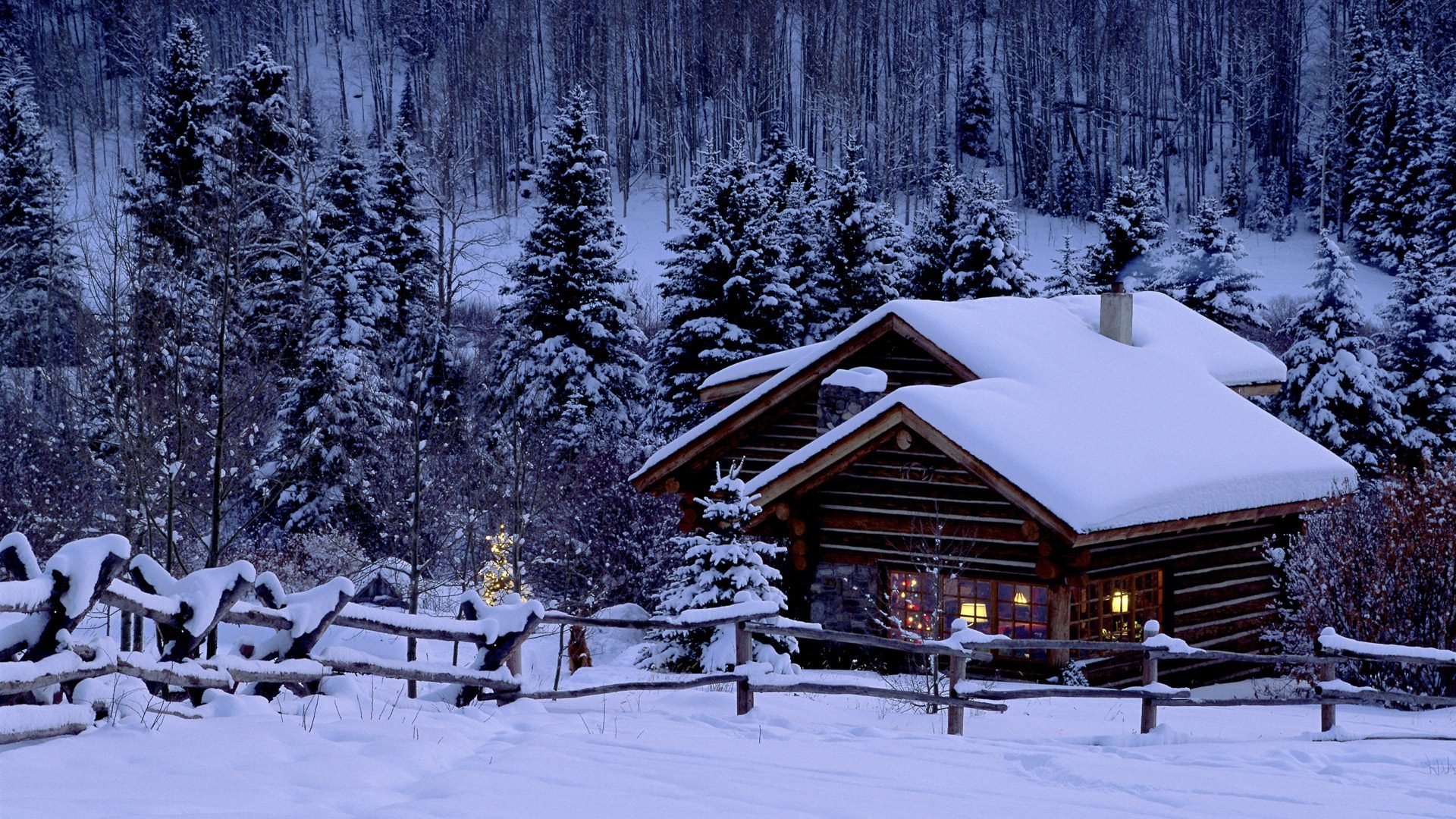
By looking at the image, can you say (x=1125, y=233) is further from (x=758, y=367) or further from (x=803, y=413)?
(x=803, y=413)

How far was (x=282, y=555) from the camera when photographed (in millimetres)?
26625

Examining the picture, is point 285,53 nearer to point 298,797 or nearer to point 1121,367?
point 1121,367

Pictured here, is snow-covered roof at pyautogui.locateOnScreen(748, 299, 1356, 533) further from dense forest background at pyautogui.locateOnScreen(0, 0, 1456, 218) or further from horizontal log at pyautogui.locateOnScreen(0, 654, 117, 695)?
dense forest background at pyautogui.locateOnScreen(0, 0, 1456, 218)

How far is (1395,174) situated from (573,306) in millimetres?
44895

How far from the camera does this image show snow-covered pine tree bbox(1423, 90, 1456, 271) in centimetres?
5406

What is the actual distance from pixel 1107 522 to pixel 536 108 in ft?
235

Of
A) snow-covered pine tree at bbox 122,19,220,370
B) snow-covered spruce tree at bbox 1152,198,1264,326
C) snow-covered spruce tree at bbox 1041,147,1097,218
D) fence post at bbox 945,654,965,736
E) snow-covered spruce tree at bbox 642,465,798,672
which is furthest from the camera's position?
snow-covered spruce tree at bbox 1041,147,1097,218

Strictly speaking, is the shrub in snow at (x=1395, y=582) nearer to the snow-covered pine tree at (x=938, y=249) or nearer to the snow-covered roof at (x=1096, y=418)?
the snow-covered roof at (x=1096, y=418)

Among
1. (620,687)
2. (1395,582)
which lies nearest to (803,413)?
(1395,582)

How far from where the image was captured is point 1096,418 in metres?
18.1

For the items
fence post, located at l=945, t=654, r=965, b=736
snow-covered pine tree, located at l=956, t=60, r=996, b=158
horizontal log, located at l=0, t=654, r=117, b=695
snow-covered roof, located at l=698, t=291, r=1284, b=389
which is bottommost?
fence post, located at l=945, t=654, r=965, b=736

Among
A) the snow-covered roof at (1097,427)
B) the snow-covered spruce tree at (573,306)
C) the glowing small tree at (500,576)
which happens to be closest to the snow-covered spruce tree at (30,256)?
the snow-covered spruce tree at (573,306)

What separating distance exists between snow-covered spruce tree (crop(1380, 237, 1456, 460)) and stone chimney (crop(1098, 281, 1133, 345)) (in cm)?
1235

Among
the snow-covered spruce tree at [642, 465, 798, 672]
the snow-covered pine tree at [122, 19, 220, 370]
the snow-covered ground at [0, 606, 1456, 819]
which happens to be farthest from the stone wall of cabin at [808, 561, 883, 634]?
the snow-covered pine tree at [122, 19, 220, 370]
